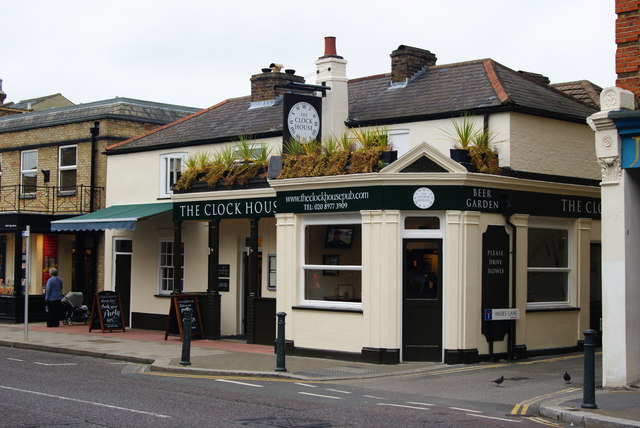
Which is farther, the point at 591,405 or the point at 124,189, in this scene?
the point at 124,189

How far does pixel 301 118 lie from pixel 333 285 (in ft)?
13.3

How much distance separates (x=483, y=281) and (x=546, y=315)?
2.23m

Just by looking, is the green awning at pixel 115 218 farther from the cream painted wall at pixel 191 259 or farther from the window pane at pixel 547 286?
the window pane at pixel 547 286

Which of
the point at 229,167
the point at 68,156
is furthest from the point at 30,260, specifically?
the point at 229,167

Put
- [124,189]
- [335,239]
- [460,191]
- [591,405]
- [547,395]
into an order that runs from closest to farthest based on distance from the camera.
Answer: [591,405] < [547,395] < [460,191] < [335,239] < [124,189]

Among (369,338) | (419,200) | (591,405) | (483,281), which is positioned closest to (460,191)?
(419,200)

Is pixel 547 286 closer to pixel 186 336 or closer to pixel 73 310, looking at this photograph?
pixel 186 336

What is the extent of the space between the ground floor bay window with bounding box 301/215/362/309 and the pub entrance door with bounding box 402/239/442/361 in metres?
0.99

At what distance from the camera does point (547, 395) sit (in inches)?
527

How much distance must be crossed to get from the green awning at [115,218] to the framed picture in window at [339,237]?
Result: 21.9 ft

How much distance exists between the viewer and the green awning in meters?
23.3

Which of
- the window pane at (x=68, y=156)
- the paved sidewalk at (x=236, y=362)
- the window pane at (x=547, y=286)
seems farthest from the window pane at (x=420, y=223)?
the window pane at (x=68, y=156)

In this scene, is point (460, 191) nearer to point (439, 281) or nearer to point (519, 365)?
point (439, 281)

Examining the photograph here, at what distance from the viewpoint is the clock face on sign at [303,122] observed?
1986cm
